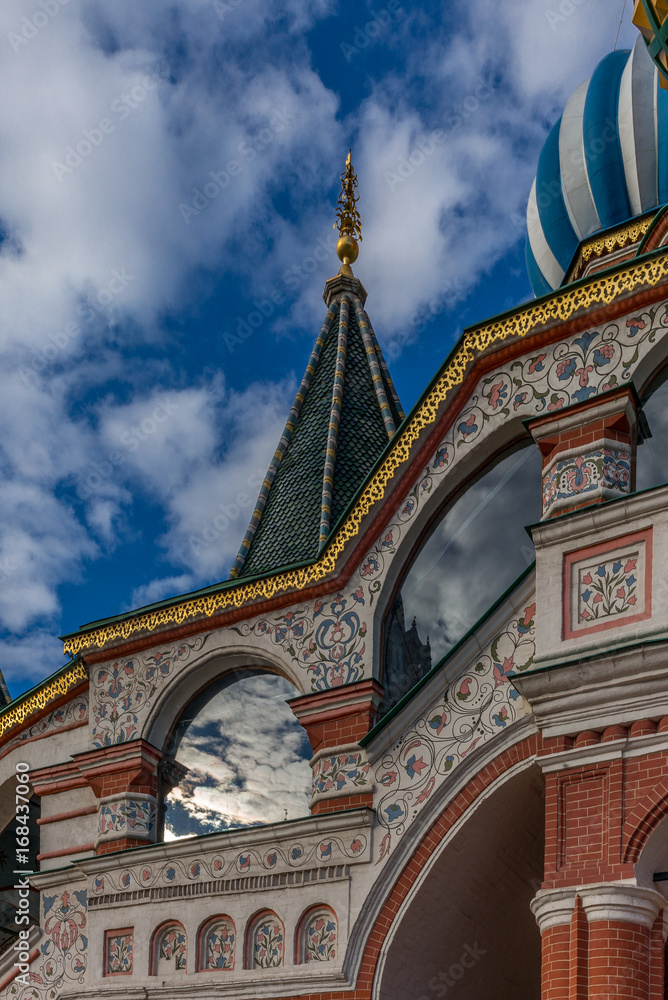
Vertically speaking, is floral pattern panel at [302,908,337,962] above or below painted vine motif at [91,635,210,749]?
below

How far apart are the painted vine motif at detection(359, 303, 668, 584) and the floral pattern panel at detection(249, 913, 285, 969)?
2332 millimetres

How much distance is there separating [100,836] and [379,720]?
268cm

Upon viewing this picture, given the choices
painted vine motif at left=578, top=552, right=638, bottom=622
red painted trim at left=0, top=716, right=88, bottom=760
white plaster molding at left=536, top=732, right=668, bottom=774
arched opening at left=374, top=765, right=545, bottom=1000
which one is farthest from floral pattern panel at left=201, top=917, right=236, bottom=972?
painted vine motif at left=578, top=552, right=638, bottom=622

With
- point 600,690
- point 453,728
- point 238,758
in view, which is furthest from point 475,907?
point 238,758

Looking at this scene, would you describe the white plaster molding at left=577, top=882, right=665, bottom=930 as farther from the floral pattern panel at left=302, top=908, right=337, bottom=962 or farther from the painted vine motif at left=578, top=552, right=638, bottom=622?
the floral pattern panel at left=302, top=908, right=337, bottom=962

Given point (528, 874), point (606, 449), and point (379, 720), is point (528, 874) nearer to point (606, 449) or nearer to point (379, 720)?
point (379, 720)

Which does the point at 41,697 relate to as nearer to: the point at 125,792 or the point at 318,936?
the point at 125,792

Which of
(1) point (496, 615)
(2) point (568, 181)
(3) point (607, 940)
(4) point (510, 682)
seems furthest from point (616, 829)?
(2) point (568, 181)

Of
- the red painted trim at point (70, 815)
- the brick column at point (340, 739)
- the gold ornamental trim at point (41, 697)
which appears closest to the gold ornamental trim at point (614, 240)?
the brick column at point (340, 739)

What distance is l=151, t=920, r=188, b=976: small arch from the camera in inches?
353

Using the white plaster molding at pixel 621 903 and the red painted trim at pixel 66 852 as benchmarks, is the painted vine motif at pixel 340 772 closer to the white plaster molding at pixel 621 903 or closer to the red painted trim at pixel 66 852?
the white plaster molding at pixel 621 903

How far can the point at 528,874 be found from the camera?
8281 mm

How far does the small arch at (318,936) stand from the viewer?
26.9 feet

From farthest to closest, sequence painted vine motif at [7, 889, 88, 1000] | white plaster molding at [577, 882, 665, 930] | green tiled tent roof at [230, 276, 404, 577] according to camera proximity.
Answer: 1. green tiled tent roof at [230, 276, 404, 577]
2. painted vine motif at [7, 889, 88, 1000]
3. white plaster molding at [577, 882, 665, 930]
